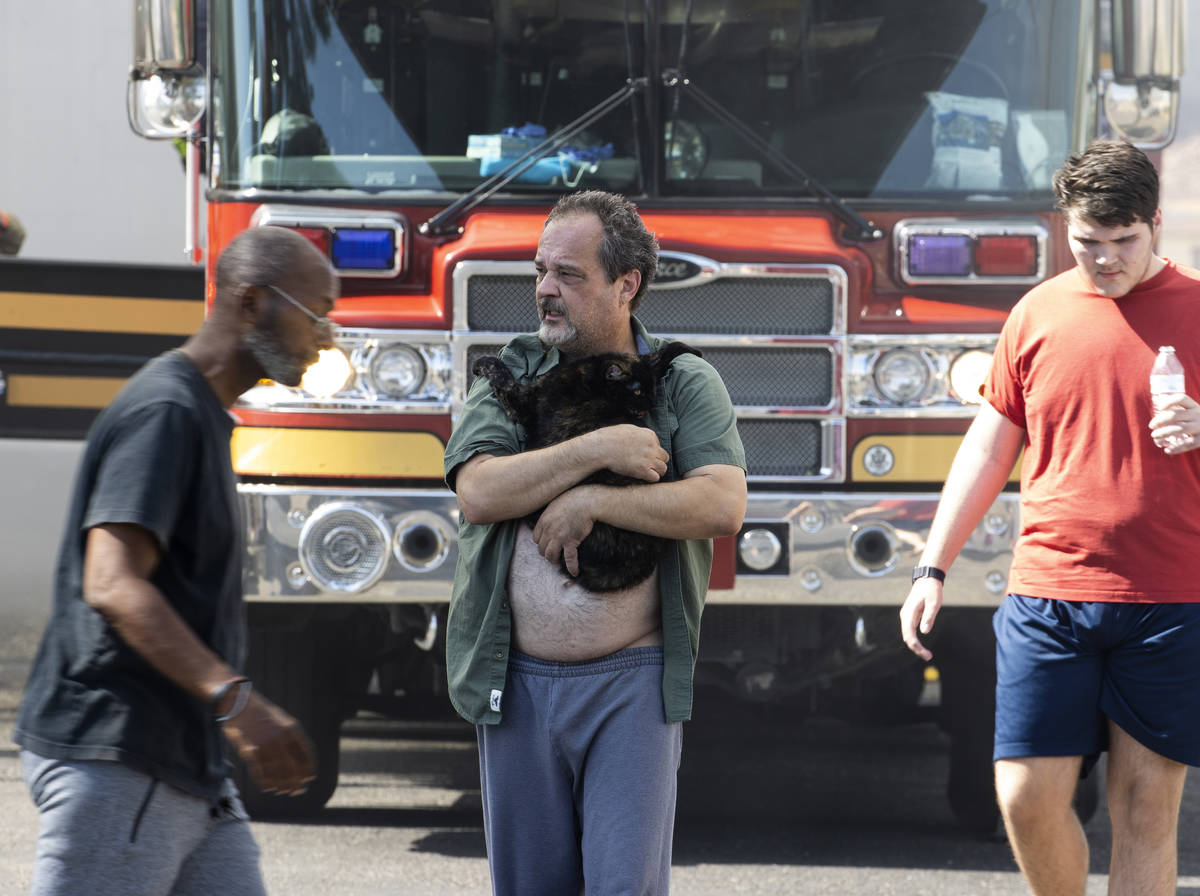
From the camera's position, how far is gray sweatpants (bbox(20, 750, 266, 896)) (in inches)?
104

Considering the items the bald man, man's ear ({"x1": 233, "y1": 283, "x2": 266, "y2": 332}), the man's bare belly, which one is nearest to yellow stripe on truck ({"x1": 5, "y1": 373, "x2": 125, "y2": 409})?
the man's bare belly

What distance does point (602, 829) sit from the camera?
3.19 metres

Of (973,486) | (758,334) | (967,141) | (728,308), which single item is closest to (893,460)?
(758,334)

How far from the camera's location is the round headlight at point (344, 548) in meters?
5.15

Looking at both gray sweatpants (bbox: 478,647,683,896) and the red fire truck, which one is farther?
the red fire truck

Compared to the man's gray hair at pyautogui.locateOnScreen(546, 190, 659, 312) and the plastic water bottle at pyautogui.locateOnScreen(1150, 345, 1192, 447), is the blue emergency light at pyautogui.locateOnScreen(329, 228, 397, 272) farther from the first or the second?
the plastic water bottle at pyautogui.locateOnScreen(1150, 345, 1192, 447)

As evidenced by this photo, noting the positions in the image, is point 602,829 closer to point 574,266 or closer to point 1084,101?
point 574,266

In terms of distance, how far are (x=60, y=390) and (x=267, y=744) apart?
4.21m

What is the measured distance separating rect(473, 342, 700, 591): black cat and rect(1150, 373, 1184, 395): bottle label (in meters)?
0.95

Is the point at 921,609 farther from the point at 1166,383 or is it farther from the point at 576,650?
the point at 576,650

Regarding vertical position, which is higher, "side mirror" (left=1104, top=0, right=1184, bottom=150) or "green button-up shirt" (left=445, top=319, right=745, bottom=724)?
"side mirror" (left=1104, top=0, right=1184, bottom=150)

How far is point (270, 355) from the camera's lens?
2947mm

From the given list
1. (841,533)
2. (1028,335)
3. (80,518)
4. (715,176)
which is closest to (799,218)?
(715,176)

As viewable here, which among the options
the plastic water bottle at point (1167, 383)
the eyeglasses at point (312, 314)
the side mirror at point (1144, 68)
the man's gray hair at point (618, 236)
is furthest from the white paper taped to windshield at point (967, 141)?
the eyeglasses at point (312, 314)
